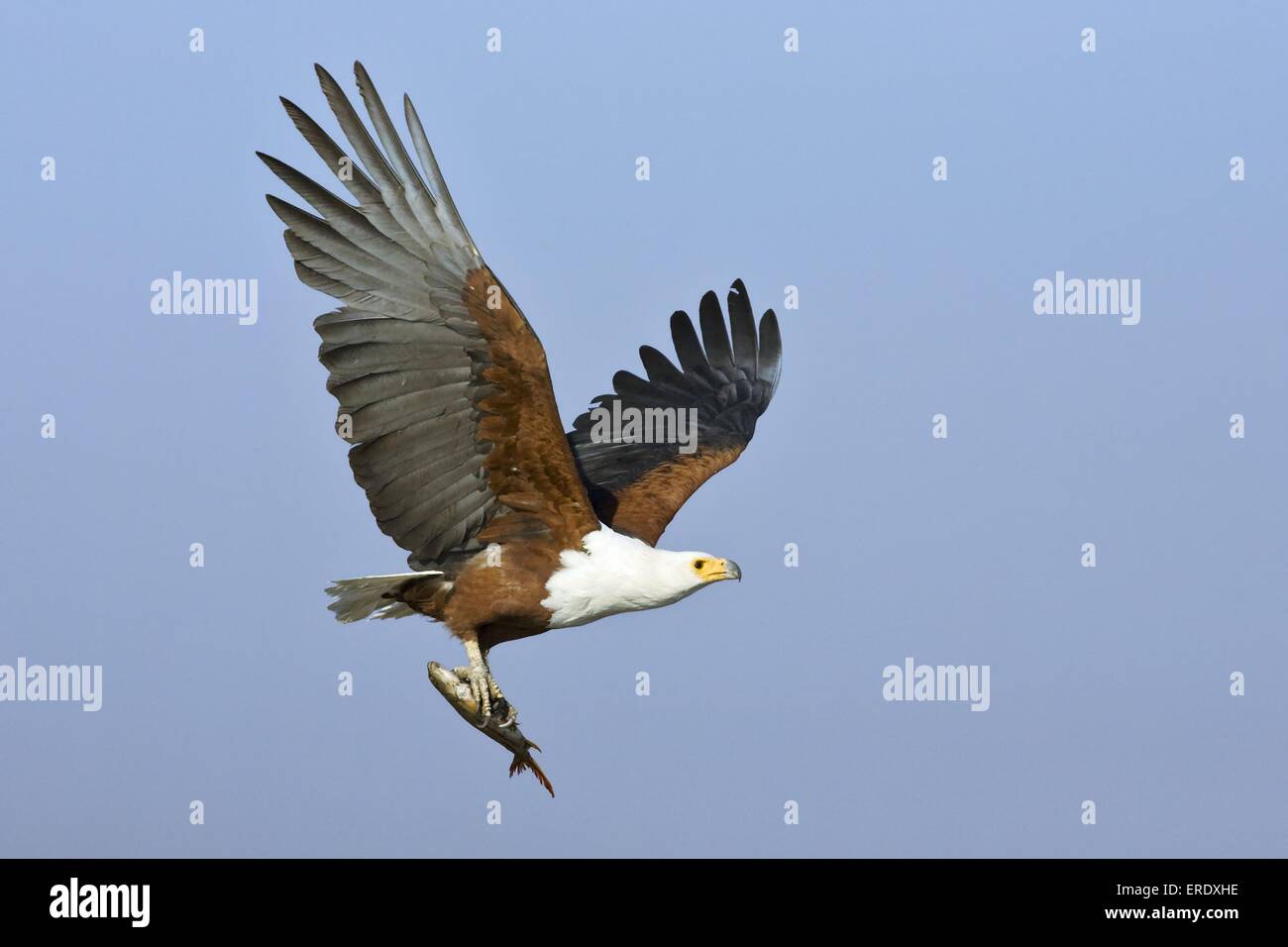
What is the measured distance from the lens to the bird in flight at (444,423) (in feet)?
30.5

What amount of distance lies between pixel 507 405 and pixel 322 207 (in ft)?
4.78

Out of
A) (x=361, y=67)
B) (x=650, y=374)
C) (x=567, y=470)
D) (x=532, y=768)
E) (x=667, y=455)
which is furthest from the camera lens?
(x=650, y=374)

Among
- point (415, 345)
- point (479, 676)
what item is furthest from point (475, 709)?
point (415, 345)

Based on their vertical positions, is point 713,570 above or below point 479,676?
above

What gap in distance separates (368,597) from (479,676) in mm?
948

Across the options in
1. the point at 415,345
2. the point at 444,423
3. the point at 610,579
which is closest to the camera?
the point at 415,345

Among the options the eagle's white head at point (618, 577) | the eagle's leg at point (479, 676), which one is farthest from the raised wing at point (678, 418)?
the eagle's leg at point (479, 676)

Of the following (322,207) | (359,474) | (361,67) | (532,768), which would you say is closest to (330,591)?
(359,474)

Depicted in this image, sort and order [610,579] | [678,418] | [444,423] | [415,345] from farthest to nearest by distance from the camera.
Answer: [678,418] < [610,579] < [444,423] < [415,345]

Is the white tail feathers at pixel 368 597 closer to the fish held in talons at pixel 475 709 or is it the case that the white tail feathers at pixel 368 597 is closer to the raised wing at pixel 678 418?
the fish held in talons at pixel 475 709

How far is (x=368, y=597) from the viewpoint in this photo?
10.4m

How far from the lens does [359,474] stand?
9.89m

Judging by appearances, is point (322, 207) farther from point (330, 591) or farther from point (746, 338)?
point (746, 338)

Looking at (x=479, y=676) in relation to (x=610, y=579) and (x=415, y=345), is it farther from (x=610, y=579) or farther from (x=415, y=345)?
(x=415, y=345)
